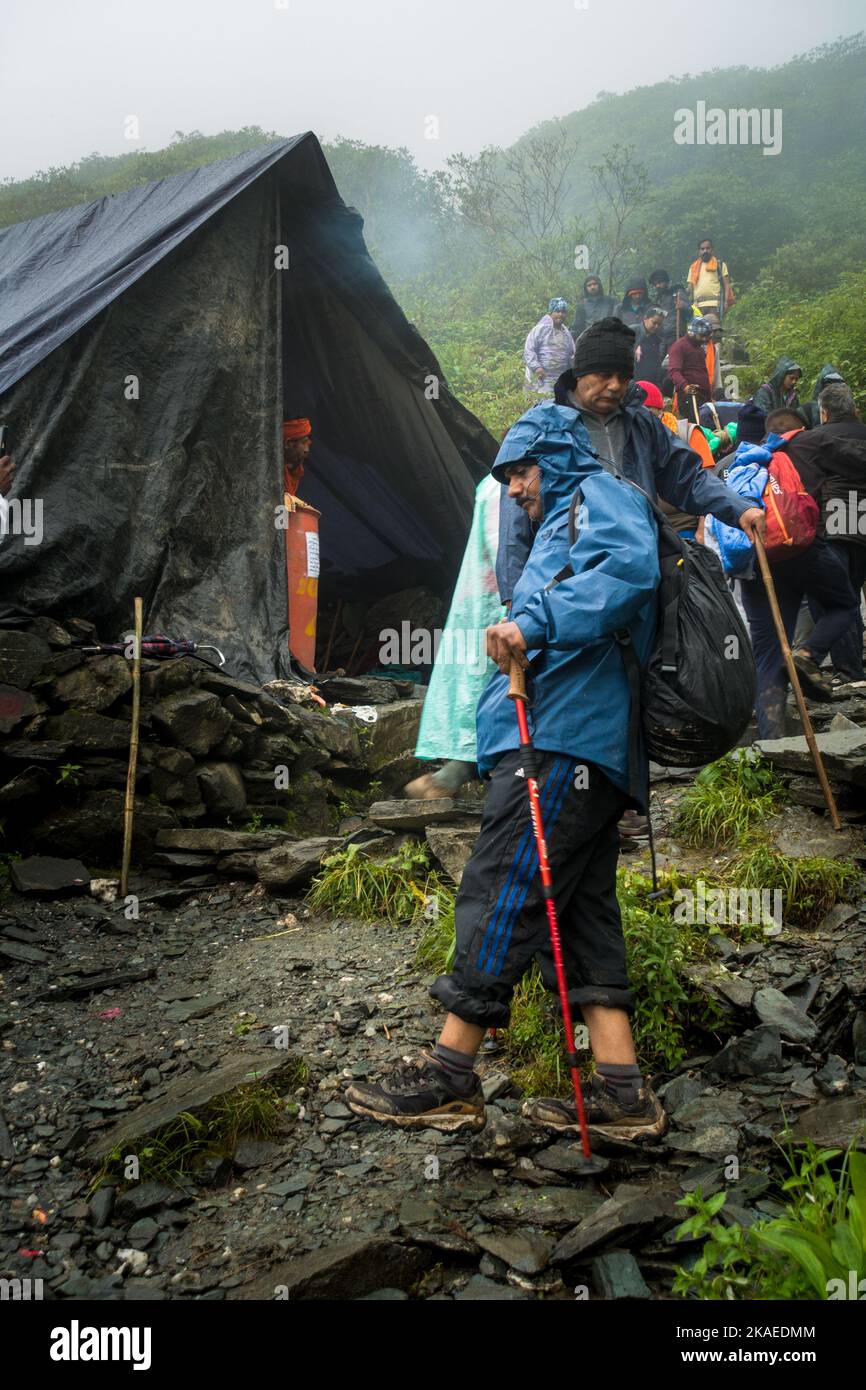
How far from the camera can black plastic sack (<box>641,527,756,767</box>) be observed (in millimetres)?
2541

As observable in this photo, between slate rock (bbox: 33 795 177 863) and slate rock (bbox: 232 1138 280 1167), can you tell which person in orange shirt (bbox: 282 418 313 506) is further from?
slate rock (bbox: 232 1138 280 1167)

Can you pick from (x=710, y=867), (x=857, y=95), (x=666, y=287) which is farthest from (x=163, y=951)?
(x=857, y=95)

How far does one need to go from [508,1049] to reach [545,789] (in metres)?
1.19

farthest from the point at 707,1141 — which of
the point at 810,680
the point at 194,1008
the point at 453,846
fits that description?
the point at 810,680

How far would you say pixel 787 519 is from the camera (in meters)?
5.61

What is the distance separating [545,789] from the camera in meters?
2.48

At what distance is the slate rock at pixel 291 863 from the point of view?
4.74 m

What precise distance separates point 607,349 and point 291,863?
286 centimetres

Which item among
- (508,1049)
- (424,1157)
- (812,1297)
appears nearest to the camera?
(812,1297)

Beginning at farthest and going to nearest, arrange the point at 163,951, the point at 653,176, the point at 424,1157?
the point at 653,176
the point at 163,951
the point at 424,1157

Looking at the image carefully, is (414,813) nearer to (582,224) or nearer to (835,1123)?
(835,1123)

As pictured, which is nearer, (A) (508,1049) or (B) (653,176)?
(A) (508,1049)

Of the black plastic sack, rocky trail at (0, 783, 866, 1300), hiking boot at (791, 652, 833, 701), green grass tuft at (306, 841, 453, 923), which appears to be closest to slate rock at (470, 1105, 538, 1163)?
rocky trail at (0, 783, 866, 1300)

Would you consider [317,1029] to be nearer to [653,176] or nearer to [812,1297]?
[812,1297]
